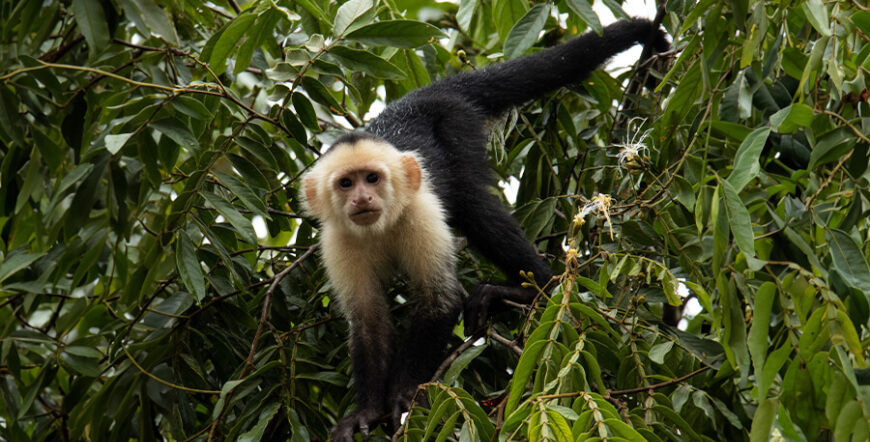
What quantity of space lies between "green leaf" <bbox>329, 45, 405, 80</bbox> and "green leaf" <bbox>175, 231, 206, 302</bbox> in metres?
0.65

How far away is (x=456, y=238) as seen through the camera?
9.66 ft

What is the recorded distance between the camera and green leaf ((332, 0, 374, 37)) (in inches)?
89.5

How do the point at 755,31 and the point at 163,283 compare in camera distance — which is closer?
the point at 755,31

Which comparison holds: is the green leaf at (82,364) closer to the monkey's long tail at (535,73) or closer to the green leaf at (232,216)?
the green leaf at (232,216)

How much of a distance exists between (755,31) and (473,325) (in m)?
1.34

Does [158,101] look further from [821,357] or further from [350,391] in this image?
[821,357]

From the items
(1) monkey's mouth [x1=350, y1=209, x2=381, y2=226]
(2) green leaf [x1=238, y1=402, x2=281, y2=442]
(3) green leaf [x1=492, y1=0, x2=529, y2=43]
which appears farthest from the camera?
(1) monkey's mouth [x1=350, y1=209, x2=381, y2=226]

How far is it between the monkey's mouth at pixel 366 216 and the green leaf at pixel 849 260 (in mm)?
1428

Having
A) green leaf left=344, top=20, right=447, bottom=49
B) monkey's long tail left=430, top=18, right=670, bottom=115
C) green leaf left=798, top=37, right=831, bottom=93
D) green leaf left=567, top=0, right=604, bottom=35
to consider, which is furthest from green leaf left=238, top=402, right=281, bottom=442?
monkey's long tail left=430, top=18, right=670, bottom=115

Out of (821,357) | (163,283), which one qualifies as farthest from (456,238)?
(821,357)

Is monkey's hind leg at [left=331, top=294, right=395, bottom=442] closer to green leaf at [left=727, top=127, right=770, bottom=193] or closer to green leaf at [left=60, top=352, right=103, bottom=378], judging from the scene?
green leaf at [left=60, top=352, right=103, bottom=378]

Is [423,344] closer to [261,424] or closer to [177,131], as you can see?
[261,424]

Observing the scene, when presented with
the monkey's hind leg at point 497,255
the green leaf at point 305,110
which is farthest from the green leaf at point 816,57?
the green leaf at point 305,110

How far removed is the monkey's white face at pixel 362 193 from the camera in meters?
2.56
